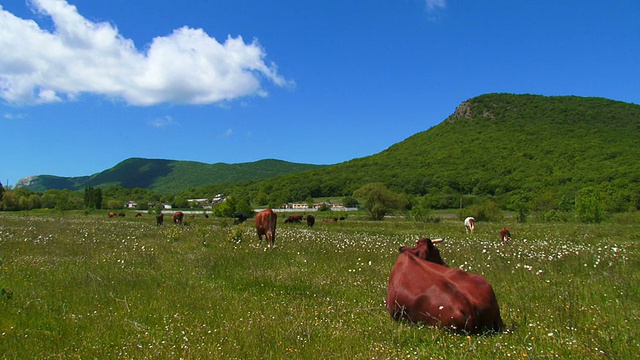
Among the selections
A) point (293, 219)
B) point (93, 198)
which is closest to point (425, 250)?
point (293, 219)

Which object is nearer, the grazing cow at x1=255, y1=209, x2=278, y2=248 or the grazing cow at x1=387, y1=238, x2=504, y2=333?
the grazing cow at x1=387, y1=238, x2=504, y2=333

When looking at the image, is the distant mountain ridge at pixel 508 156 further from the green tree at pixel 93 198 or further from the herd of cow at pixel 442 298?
the herd of cow at pixel 442 298

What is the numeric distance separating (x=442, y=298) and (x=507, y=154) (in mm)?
131023

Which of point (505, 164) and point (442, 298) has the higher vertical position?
point (505, 164)

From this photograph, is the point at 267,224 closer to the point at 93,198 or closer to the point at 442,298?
the point at 442,298

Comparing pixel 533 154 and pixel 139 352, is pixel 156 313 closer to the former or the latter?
pixel 139 352

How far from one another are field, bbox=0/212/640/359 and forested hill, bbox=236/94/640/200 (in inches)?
3585

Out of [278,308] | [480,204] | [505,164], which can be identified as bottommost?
[278,308]

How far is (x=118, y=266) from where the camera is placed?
1089cm

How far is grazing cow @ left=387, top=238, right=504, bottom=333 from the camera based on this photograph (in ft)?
19.2

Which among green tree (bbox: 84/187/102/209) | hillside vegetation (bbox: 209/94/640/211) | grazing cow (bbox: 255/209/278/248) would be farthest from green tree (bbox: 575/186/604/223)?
green tree (bbox: 84/187/102/209)

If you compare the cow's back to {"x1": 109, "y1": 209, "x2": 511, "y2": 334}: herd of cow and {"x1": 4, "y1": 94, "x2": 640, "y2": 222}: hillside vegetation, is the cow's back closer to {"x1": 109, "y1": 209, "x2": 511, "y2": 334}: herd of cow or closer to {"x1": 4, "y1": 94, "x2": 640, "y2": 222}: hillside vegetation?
{"x1": 109, "y1": 209, "x2": 511, "y2": 334}: herd of cow

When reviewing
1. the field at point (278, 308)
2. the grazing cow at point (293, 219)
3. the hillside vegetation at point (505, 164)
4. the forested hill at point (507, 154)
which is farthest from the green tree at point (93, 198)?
the field at point (278, 308)

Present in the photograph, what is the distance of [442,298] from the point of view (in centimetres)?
615
